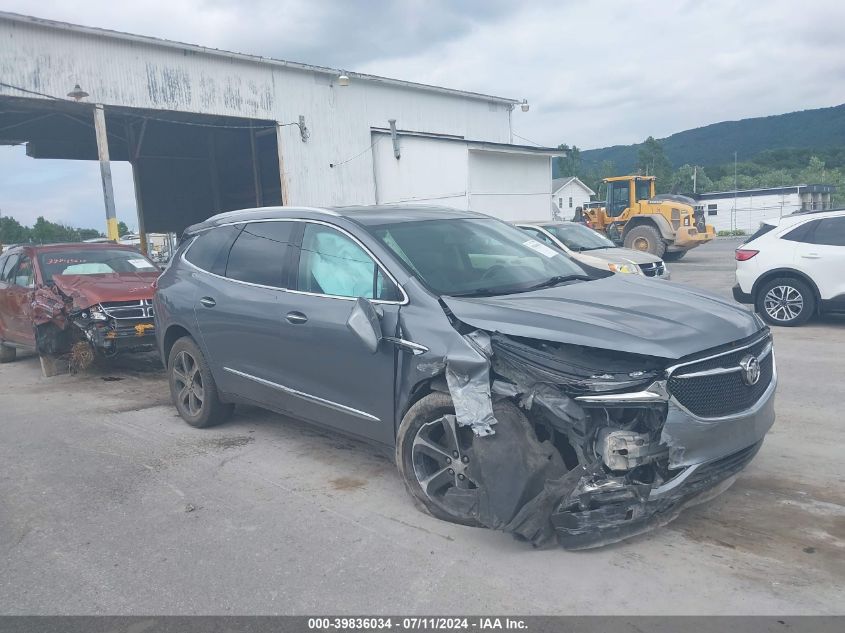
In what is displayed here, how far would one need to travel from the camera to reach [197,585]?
3572 millimetres

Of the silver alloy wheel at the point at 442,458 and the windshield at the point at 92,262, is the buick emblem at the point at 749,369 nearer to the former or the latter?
the silver alloy wheel at the point at 442,458

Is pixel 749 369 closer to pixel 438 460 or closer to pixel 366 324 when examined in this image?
pixel 438 460

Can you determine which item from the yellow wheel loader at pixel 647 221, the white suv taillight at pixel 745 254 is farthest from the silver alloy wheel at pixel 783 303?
the yellow wheel loader at pixel 647 221

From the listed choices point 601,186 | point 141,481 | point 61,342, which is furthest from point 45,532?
point 601,186

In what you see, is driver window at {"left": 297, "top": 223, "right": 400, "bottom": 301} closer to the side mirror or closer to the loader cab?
the side mirror

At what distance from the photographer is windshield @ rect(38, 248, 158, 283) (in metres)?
9.76

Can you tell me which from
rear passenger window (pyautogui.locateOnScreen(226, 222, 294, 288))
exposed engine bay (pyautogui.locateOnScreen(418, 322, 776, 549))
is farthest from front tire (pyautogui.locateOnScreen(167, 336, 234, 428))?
exposed engine bay (pyautogui.locateOnScreen(418, 322, 776, 549))

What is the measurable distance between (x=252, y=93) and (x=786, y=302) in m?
16.4

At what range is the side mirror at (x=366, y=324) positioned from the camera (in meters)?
4.26

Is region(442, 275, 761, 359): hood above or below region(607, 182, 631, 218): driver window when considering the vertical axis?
below

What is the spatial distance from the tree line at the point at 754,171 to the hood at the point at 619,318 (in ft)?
202

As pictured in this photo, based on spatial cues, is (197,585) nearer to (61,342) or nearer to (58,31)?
(61,342)

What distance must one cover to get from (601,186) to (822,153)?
71.0 m

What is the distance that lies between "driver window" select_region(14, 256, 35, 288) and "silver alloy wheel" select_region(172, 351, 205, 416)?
14.4 feet
